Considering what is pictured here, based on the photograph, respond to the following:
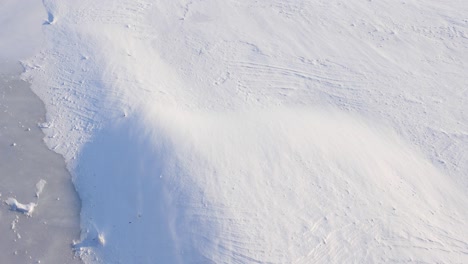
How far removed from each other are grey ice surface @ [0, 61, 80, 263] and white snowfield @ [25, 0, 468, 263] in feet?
0.62

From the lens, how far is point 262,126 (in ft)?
23.0

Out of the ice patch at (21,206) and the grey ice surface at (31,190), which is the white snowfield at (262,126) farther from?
the ice patch at (21,206)

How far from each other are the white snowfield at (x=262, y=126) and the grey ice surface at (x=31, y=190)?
19 centimetres

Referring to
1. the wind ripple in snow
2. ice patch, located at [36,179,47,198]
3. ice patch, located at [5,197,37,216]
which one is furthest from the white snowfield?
ice patch, located at [5,197,37,216]

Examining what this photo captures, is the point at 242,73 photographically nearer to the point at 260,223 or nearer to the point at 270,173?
the point at 270,173

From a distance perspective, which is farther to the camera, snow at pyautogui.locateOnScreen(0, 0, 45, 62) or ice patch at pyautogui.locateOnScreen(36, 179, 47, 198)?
snow at pyautogui.locateOnScreen(0, 0, 45, 62)

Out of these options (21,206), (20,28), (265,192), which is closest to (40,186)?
(21,206)

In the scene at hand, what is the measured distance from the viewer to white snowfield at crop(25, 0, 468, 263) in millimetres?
6062

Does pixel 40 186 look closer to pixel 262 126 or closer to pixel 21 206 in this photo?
pixel 21 206

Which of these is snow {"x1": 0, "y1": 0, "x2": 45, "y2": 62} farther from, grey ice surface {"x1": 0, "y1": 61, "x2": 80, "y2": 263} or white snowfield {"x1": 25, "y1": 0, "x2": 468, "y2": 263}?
grey ice surface {"x1": 0, "y1": 61, "x2": 80, "y2": 263}

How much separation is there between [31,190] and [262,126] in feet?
10.9

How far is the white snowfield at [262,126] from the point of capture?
6.06 meters

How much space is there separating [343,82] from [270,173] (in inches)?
86.2

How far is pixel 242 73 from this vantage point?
25.8 ft
